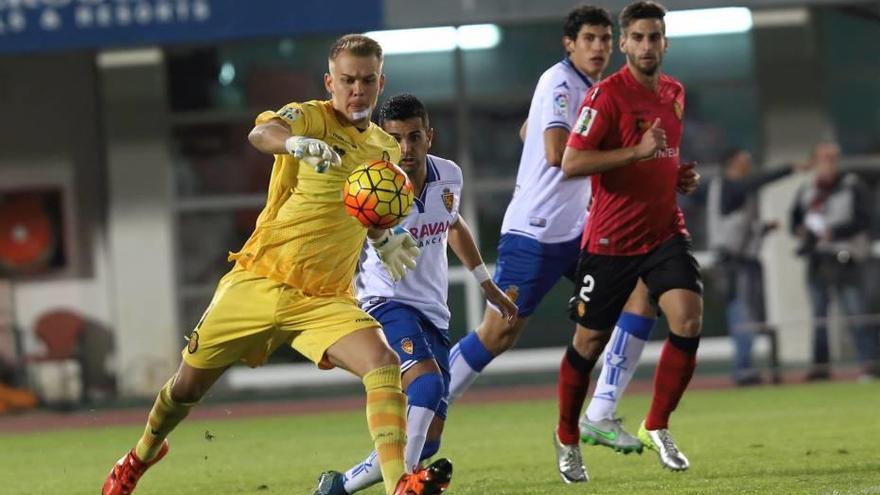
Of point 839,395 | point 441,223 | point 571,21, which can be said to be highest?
point 571,21

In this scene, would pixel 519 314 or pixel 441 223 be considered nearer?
pixel 441 223

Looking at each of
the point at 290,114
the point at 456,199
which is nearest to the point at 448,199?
the point at 456,199

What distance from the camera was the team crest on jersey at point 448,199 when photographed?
26.0ft

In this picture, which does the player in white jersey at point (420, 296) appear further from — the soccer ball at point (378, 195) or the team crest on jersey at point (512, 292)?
the team crest on jersey at point (512, 292)

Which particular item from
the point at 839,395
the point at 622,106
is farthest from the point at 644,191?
the point at 839,395

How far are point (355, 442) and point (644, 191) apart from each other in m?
4.09

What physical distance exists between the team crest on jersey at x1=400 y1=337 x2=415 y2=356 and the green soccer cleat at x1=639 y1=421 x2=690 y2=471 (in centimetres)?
163

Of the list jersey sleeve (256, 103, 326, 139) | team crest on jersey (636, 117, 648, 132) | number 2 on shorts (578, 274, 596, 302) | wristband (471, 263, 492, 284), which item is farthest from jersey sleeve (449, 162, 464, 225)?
jersey sleeve (256, 103, 326, 139)

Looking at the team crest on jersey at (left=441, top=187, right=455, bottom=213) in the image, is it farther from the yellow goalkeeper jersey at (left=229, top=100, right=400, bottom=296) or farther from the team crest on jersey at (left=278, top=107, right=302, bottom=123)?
the team crest on jersey at (left=278, top=107, right=302, bottom=123)

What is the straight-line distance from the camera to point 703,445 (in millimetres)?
10234

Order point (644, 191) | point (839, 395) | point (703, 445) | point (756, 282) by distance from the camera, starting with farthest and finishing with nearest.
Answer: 1. point (756, 282)
2. point (839, 395)
3. point (703, 445)
4. point (644, 191)

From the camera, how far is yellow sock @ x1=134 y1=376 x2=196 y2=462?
7277 millimetres

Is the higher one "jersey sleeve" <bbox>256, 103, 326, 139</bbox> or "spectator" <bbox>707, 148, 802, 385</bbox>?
"jersey sleeve" <bbox>256, 103, 326, 139</bbox>

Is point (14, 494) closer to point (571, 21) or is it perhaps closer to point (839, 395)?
point (571, 21)
